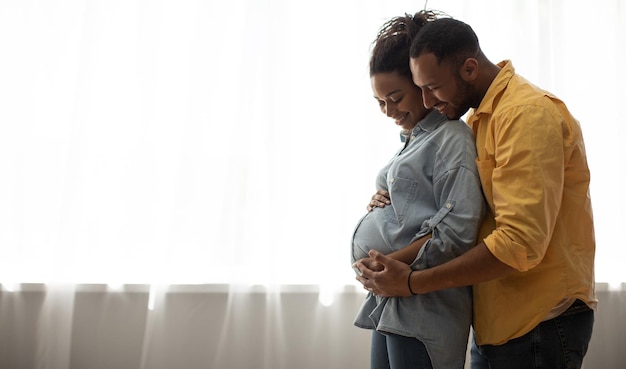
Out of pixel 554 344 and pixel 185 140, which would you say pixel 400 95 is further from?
pixel 185 140

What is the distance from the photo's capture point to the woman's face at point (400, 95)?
4.04 feet

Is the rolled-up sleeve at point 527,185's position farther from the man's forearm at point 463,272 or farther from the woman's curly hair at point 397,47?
the woman's curly hair at point 397,47

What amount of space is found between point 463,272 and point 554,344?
219 mm

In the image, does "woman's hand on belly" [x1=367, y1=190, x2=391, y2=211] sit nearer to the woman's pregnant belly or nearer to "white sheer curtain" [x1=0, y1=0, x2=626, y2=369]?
the woman's pregnant belly

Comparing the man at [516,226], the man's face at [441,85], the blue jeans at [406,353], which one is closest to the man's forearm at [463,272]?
the man at [516,226]

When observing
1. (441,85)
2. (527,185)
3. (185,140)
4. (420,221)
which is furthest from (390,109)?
(185,140)

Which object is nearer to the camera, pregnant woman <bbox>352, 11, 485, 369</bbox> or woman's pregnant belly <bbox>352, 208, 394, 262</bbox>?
pregnant woman <bbox>352, 11, 485, 369</bbox>

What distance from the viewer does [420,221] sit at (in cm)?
111

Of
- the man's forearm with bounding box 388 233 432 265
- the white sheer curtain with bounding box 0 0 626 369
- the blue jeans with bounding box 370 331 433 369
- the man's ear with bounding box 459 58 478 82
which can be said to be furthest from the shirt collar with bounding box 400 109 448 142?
the white sheer curtain with bounding box 0 0 626 369

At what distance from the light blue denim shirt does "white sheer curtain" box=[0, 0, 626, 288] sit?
0.86 meters

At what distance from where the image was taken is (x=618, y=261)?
7.22ft

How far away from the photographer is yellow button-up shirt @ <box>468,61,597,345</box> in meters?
0.98

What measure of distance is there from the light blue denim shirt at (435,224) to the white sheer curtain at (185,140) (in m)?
0.86

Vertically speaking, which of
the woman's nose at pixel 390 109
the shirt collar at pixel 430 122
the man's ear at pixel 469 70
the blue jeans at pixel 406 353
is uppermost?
the man's ear at pixel 469 70
